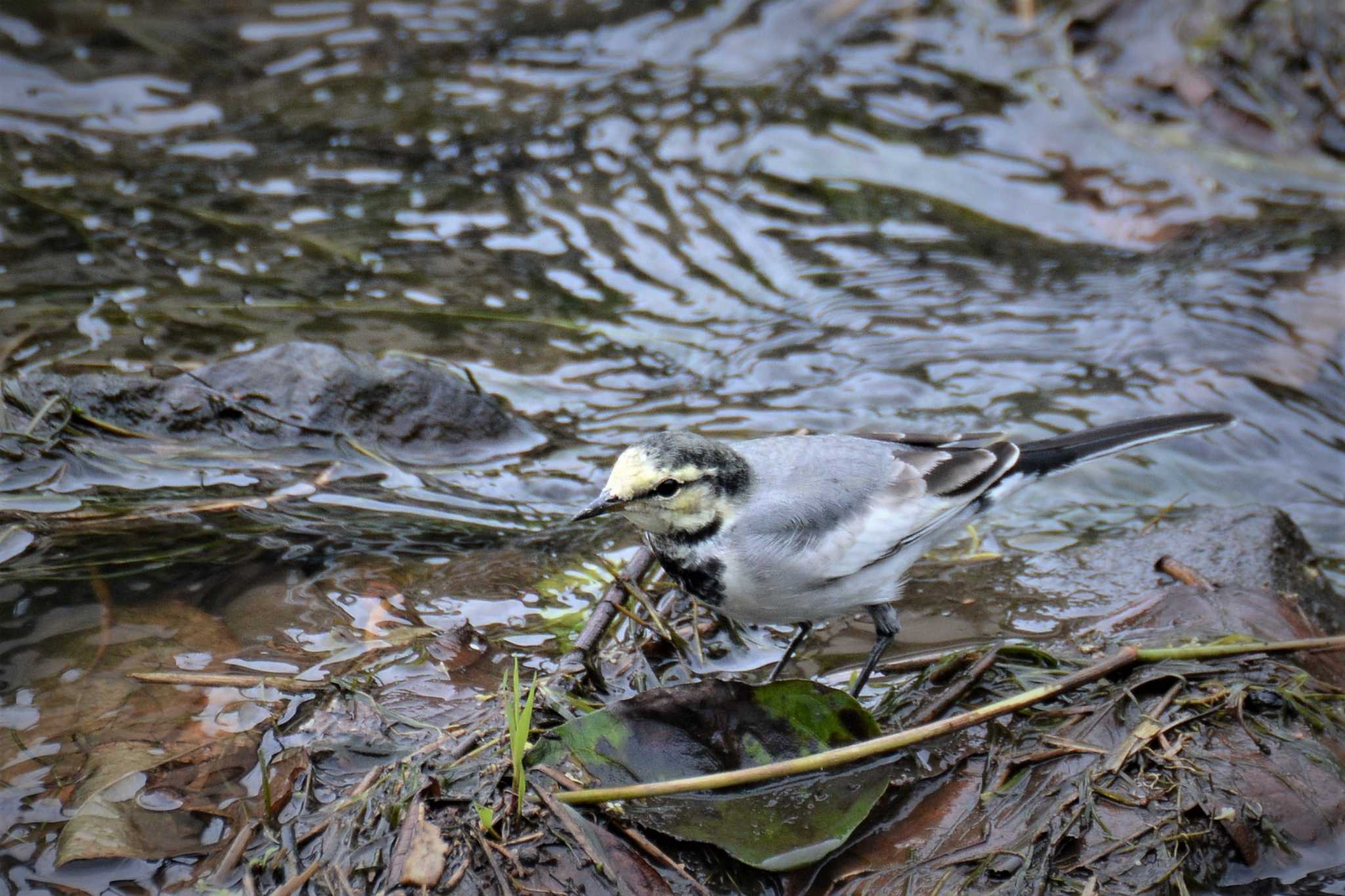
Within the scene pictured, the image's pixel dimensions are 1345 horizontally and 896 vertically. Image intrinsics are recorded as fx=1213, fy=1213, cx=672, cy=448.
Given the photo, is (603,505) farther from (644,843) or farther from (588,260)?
(588,260)

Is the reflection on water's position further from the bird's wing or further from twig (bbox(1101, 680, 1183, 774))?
twig (bbox(1101, 680, 1183, 774))

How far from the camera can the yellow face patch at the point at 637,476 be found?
16.5 ft

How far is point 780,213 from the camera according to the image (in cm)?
1011

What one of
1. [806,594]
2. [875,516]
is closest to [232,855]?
[806,594]

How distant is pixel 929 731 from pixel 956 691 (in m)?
0.54

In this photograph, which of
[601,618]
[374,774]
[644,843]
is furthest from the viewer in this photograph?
[601,618]

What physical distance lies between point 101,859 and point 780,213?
7.50 metres

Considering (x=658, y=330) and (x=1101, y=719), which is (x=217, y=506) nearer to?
(x=658, y=330)

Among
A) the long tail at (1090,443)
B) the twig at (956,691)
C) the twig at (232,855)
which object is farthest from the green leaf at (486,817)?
the long tail at (1090,443)

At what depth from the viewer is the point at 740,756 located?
448 centimetres

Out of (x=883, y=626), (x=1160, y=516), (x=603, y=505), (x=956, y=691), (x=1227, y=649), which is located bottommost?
(x=1160, y=516)

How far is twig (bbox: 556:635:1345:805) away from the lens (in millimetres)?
4160

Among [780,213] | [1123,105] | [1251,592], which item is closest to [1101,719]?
[1251,592]

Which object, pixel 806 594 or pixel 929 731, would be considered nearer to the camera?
pixel 929 731
